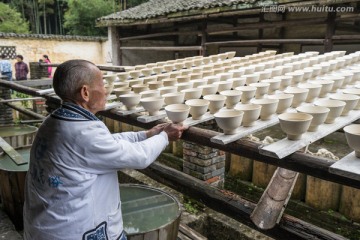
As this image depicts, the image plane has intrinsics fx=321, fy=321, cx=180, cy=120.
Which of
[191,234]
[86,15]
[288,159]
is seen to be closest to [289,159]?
[288,159]

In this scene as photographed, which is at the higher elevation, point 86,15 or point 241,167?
point 86,15

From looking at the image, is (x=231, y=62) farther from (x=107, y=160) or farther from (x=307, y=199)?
(x=107, y=160)

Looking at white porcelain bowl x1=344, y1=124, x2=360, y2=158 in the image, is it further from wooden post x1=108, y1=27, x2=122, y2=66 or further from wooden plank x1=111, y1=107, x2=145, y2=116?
wooden post x1=108, y1=27, x2=122, y2=66

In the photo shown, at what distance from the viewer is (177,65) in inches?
214

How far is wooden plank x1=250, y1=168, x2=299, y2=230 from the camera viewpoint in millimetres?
2531

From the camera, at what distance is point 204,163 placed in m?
5.31

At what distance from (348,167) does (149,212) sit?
6.99 ft

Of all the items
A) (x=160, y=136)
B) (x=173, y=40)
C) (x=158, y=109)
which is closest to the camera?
(x=160, y=136)

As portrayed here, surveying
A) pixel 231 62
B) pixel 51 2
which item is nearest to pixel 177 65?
pixel 231 62

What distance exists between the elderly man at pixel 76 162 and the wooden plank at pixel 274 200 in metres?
1.05

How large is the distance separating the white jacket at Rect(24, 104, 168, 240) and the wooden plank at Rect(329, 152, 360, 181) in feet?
3.64

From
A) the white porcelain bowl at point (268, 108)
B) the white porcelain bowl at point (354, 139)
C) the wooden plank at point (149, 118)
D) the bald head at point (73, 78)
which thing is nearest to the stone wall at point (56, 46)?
the wooden plank at point (149, 118)

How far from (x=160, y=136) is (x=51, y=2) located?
44133 millimetres

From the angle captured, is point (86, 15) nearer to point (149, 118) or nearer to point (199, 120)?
point (149, 118)
